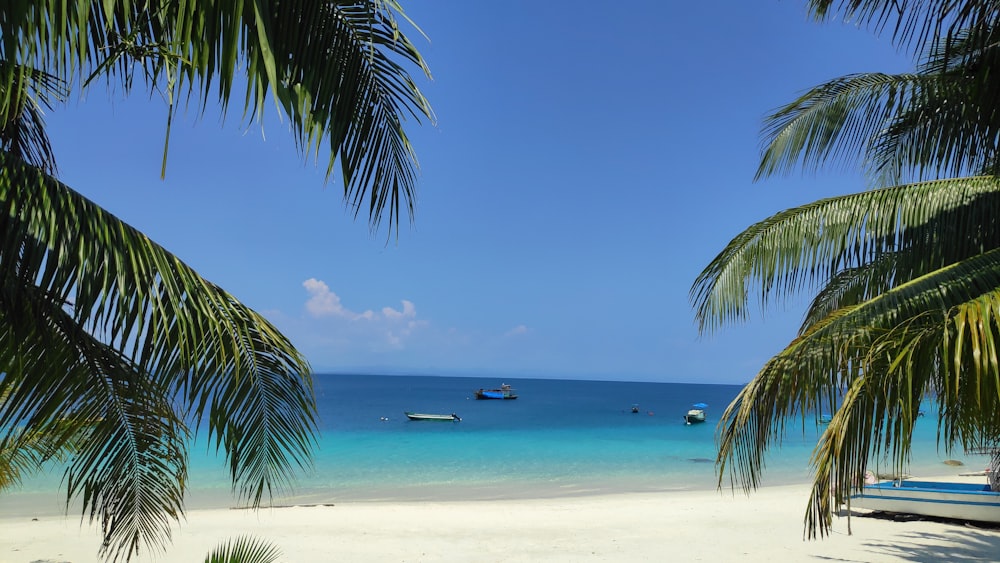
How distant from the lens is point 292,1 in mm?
2168

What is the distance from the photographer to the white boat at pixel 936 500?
9.60 metres

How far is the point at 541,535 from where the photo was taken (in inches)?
410

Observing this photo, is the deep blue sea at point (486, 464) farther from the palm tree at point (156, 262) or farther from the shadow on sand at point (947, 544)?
the palm tree at point (156, 262)

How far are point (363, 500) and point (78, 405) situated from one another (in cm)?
1460

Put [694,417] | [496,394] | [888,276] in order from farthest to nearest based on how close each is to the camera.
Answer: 1. [496,394]
2. [694,417]
3. [888,276]

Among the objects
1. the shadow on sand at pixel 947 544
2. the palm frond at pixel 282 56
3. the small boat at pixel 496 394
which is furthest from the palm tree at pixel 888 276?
the small boat at pixel 496 394

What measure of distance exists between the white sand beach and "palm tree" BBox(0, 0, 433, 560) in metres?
6.15

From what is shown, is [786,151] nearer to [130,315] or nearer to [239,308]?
[239,308]

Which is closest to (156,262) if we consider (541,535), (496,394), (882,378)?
(882,378)

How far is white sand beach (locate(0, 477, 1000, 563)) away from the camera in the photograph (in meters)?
8.64

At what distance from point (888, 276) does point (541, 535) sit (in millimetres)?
7243

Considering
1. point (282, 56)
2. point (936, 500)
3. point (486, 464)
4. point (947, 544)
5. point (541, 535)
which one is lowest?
point (486, 464)

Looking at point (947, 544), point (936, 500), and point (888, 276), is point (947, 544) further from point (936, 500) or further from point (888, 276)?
point (888, 276)

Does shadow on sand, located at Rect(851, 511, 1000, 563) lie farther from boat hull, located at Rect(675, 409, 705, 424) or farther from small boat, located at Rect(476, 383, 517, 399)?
small boat, located at Rect(476, 383, 517, 399)
